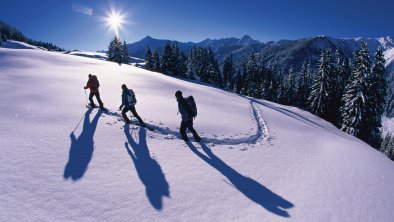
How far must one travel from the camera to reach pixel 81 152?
719 centimetres

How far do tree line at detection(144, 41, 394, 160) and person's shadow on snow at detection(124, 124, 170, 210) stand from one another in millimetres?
34307

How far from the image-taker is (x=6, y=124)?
8195 mm

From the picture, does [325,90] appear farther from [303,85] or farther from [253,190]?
[253,190]

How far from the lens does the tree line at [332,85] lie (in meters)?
33.8

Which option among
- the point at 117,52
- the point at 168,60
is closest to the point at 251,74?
the point at 168,60

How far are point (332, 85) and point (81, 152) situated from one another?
167 feet

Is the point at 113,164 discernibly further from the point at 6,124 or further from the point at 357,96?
the point at 357,96

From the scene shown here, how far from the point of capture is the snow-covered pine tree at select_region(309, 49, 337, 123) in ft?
151

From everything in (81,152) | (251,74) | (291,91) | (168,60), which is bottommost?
(81,152)

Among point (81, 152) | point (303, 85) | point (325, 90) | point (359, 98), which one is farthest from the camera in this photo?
point (303, 85)

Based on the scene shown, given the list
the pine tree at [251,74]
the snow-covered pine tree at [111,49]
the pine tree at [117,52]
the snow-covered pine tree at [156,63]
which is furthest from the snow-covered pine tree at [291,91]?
the snow-covered pine tree at [111,49]

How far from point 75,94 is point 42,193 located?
32.8 ft

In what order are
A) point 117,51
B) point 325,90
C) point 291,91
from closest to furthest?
point 325,90, point 291,91, point 117,51

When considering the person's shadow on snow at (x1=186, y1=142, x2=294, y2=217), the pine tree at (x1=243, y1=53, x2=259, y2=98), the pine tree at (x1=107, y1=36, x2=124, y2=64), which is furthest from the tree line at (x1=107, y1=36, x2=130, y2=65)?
the person's shadow on snow at (x1=186, y1=142, x2=294, y2=217)
